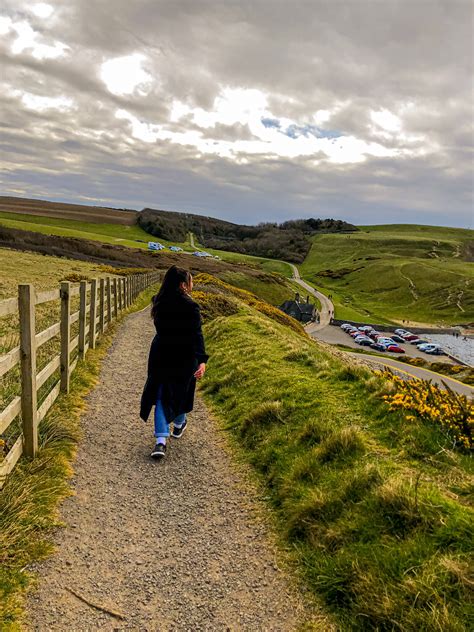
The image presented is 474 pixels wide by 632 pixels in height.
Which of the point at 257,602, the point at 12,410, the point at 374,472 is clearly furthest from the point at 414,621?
the point at 12,410

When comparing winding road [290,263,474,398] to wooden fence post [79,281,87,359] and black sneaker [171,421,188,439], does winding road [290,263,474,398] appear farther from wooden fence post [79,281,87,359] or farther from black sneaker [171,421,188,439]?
black sneaker [171,421,188,439]

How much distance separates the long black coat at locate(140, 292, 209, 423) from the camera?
634 centimetres

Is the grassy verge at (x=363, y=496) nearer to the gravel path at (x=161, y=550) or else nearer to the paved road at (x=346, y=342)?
the gravel path at (x=161, y=550)

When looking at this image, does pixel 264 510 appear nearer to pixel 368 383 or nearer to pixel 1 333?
pixel 368 383

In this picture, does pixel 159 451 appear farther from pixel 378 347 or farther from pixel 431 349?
Answer: pixel 431 349

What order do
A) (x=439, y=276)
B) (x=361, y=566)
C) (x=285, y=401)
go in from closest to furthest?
(x=361, y=566), (x=285, y=401), (x=439, y=276)

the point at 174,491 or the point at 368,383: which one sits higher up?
the point at 368,383

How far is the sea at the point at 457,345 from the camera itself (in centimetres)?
7631

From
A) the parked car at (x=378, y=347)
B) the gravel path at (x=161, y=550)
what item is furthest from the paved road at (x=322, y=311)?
the gravel path at (x=161, y=550)

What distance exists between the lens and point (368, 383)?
26.6ft

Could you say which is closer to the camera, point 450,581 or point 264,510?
point 450,581

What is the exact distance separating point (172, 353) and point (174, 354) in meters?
0.04

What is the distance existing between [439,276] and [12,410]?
146 metres

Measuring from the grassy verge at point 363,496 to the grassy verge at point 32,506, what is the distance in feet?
8.09
